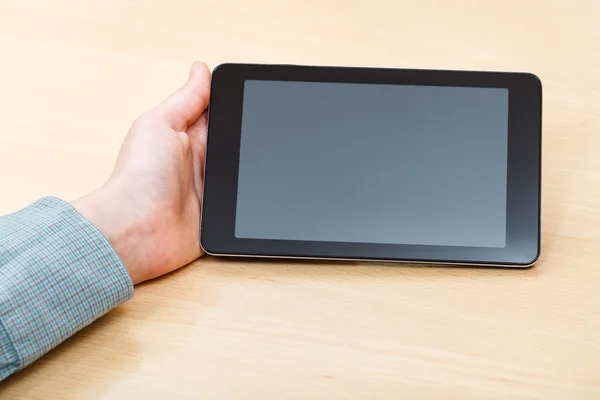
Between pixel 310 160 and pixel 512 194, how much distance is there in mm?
167

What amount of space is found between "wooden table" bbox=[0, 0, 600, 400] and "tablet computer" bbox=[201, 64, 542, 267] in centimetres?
3

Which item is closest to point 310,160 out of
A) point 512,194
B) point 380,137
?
point 380,137

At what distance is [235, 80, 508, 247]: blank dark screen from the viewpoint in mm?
594

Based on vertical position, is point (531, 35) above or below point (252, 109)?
above

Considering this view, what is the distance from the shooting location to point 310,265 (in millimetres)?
616

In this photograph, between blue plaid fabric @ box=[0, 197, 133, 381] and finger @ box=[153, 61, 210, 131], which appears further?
finger @ box=[153, 61, 210, 131]

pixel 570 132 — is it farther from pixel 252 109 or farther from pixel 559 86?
pixel 252 109

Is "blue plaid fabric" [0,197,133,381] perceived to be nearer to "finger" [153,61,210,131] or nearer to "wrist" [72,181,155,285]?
"wrist" [72,181,155,285]

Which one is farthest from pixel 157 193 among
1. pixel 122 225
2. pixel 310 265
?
pixel 310 265

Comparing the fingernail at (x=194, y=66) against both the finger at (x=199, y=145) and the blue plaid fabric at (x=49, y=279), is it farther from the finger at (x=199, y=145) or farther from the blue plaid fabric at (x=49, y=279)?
the blue plaid fabric at (x=49, y=279)

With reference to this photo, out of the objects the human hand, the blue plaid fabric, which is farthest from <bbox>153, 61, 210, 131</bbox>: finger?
the blue plaid fabric

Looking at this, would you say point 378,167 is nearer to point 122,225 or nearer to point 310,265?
point 310,265

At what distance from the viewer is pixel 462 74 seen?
2.02 feet

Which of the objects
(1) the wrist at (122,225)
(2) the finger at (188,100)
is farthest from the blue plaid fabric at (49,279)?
(2) the finger at (188,100)
